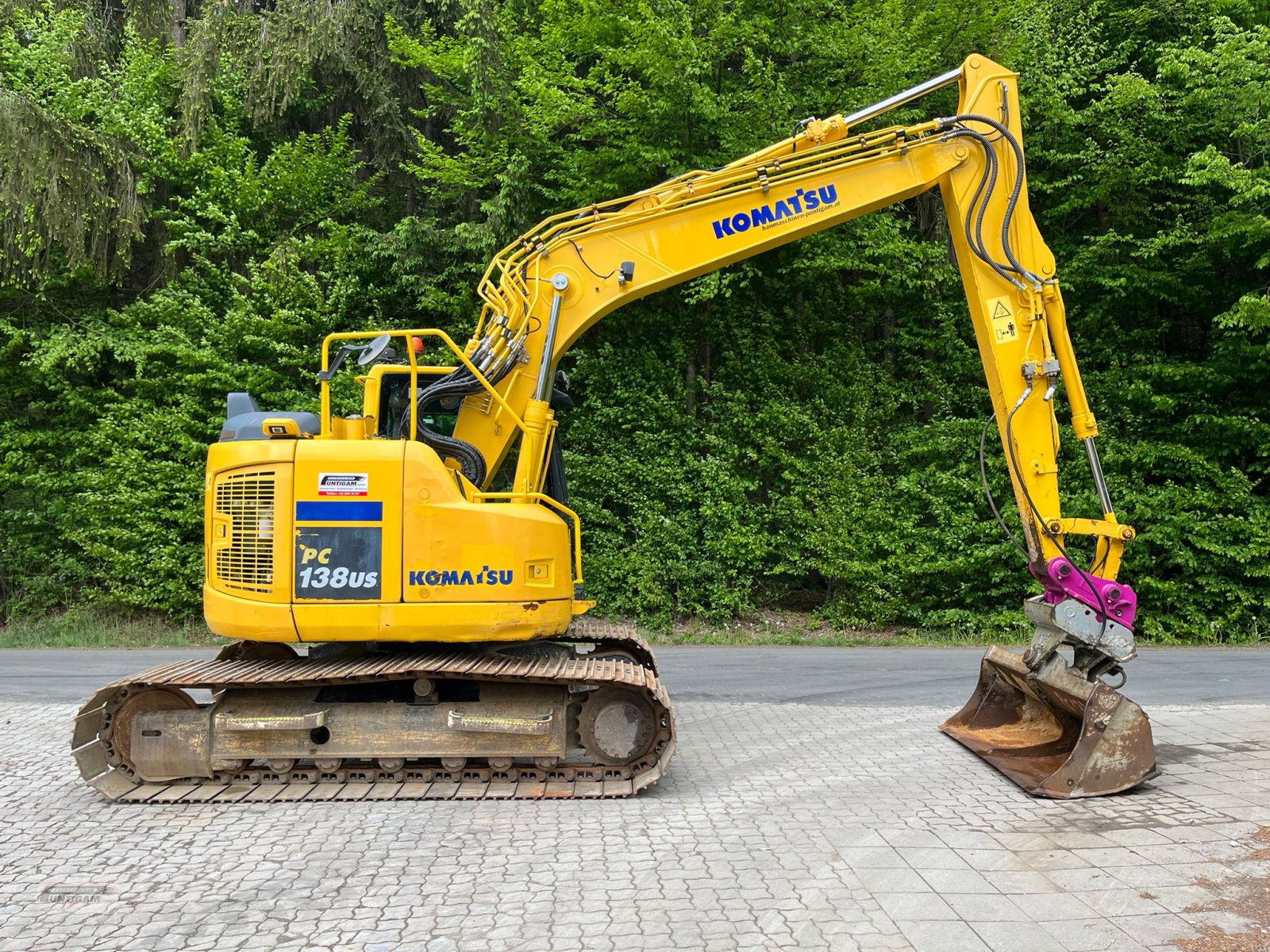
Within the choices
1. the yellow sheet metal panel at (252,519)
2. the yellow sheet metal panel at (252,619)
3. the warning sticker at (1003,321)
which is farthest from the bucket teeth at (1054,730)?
the yellow sheet metal panel at (252,519)

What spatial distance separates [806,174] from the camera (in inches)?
254

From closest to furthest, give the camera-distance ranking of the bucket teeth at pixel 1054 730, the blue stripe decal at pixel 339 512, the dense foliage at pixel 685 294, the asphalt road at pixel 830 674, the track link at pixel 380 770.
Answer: the bucket teeth at pixel 1054 730 → the track link at pixel 380 770 → the blue stripe decal at pixel 339 512 → the asphalt road at pixel 830 674 → the dense foliage at pixel 685 294

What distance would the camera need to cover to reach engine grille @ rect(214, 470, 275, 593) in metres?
5.78

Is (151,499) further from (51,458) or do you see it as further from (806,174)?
(806,174)

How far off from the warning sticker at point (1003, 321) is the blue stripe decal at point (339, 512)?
429 cm

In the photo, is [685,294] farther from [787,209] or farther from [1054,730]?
[1054,730]

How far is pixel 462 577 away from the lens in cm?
575

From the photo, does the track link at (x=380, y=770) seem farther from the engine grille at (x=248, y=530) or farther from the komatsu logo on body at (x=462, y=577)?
the engine grille at (x=248, y=530)

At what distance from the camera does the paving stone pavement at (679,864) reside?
3.81 meters

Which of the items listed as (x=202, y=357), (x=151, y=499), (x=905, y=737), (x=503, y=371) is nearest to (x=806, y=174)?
(x=503, y=371)

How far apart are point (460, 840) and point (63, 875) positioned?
191 centimetres

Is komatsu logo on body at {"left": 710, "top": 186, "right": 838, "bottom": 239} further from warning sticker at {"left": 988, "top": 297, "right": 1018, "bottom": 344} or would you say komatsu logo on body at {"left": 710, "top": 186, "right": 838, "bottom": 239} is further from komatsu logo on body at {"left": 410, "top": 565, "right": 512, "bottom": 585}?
komatsu logo on body at {"left": 410, "top": 565, "right": 512, "bottom": 585}

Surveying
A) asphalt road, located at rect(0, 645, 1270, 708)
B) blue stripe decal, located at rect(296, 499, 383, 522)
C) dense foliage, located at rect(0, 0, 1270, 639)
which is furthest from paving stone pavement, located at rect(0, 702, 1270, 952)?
dense foliage, located at rect(0, 0, 1270, 639)

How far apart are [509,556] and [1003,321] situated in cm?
373
